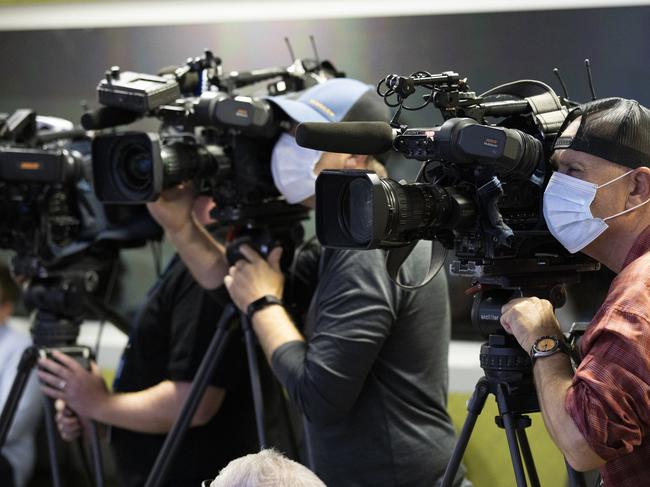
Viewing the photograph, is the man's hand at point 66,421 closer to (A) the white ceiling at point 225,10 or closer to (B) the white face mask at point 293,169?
(B) the white face mask at point 293,169

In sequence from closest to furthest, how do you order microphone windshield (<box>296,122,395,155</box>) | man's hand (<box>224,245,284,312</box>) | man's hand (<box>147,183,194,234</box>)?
1. microphone windshield (<box>296,122,395,155</box>)
2. man's hand (<box>224,245,284,312</box>)
3. man's hand (<box>147,183,194,234</box>)

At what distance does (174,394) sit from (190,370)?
0.28ft

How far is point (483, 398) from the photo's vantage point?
175 centimetres

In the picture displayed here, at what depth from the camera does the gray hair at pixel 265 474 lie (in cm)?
137

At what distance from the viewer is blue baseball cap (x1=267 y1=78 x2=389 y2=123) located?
216cm

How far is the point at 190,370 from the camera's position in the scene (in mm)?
2453

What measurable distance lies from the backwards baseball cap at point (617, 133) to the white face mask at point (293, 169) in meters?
0.69

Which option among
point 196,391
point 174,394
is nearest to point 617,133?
point 196,391

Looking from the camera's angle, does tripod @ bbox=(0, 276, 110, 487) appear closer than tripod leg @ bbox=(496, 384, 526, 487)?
No

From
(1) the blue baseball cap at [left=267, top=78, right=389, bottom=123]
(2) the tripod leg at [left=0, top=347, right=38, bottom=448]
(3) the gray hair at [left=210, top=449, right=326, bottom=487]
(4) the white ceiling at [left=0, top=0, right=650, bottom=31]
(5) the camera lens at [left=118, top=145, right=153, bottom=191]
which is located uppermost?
(4) the white ceiling at [left=0, top=0, right=650, bottom=31]

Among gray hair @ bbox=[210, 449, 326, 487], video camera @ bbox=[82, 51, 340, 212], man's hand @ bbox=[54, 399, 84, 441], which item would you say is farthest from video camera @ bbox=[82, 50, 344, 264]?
gray hair @ bbox=[210, 449, 326, 487]

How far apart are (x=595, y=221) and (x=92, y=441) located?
1.60 metres

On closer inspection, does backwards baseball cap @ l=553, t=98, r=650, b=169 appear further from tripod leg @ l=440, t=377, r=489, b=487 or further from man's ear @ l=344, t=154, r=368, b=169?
man's ear @ l=344, t=154, r=368, b=169

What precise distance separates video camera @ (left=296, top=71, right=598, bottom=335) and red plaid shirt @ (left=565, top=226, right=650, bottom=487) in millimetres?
254
